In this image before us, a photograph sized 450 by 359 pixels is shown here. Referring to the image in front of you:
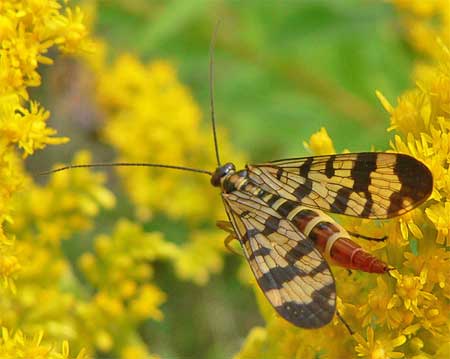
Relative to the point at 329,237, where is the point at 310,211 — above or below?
above

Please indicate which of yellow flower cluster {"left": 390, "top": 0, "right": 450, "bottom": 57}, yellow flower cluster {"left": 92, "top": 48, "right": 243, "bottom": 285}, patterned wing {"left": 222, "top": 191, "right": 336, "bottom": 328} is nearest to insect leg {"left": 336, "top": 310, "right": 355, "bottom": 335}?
patterned wing {"left": 222, "top": 191, "right": 336, "bottom": 328}

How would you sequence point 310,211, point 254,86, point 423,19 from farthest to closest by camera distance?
point 254,86
point 423,19
point 310,211

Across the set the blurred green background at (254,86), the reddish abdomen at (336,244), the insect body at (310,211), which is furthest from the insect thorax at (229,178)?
A: the blurred green background at (254,86)

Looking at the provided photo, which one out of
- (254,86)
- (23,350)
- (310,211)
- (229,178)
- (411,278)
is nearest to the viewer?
(411,278)

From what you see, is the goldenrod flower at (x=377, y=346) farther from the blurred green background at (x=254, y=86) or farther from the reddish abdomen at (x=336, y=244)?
the blurred green background at (x=254, y=86)

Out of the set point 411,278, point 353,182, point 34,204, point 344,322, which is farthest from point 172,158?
point 411,278

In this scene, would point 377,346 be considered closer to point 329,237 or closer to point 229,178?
point 329,237
